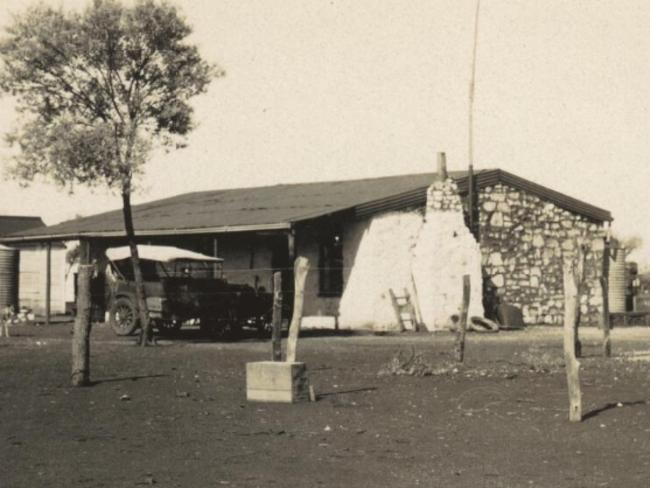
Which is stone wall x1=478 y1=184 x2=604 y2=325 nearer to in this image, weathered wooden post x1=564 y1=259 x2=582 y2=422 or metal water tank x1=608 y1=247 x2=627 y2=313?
metal water tank x1=608 y1=247 x2=627 y2=313

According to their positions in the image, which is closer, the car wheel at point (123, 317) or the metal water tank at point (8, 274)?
the car wheel at point (123, 317)

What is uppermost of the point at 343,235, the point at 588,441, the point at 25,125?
the point at 25,125

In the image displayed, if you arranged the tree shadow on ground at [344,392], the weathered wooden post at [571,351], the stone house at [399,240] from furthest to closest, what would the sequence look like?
the stone house at [399,240]
the tree shadow on ground at [344,392]
the weathered wooden post at [571,351]

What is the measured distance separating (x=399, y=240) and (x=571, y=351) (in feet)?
57.9

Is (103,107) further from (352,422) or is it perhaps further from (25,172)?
(352,422)

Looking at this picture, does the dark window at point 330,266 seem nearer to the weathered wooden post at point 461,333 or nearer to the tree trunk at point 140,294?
the tree trunk at point 140,294

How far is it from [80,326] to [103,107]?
7.91 meters

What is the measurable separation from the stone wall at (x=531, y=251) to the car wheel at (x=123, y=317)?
10.2 m

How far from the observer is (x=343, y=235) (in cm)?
3014

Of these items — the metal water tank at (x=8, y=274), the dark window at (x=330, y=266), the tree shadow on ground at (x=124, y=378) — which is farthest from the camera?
the metal water tank at (x=8, y=274)

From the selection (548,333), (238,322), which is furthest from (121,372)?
(548,333)

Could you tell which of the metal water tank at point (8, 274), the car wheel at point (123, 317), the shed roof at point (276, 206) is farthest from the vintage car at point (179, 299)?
the metal water tank at point (8, 274)

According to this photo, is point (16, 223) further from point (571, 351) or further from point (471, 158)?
point (571, 351)

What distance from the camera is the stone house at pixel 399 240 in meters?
29.0
